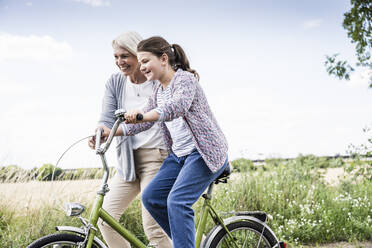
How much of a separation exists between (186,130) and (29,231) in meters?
2.42

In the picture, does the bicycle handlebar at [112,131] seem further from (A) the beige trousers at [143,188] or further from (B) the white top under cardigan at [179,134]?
(A) the beige trousers at [143,188]

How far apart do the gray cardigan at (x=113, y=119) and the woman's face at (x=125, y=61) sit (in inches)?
5.8

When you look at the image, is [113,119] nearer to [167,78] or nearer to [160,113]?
[167,78]

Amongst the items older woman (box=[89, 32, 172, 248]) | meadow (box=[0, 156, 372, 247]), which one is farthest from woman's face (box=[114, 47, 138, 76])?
meadow (box=[0, 156, 372, 247])

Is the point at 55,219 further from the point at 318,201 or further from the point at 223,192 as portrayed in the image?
the point at 318,201

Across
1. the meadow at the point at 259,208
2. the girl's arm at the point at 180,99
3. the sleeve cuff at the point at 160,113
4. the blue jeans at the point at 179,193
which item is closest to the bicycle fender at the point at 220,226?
the blue jeans at the point at 179,193

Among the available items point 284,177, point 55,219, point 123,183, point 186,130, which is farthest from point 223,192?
point 186,130

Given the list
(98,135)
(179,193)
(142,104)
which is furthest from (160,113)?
(142,104)

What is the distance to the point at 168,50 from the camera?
2.69m

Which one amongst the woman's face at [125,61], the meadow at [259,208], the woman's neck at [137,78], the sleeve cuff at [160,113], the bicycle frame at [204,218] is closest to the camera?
the sleeve cuff at [160,113]

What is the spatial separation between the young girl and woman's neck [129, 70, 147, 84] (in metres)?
0.34

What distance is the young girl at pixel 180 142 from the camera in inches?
100

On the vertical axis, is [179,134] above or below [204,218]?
above

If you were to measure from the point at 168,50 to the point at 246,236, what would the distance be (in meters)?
1.49
